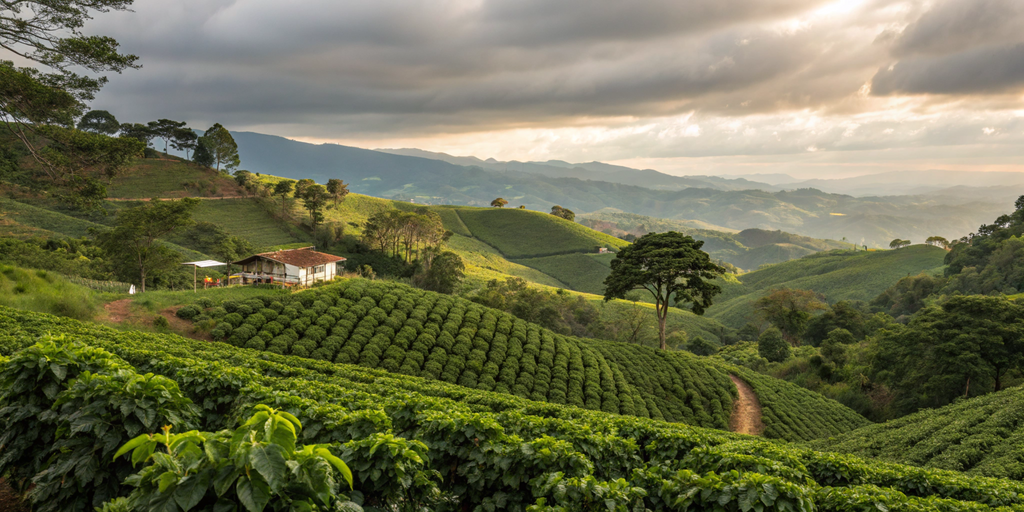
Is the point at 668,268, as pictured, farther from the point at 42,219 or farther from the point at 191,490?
the point at 42,219

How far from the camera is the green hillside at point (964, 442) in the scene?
1329 cm

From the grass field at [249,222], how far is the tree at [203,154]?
17.9 meters

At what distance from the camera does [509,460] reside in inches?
275

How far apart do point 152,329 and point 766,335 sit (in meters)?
56.6

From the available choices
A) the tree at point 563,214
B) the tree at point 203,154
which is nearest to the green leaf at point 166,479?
the tree at point 203,154

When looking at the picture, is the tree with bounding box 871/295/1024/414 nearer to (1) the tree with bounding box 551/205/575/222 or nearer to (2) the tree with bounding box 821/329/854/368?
(2) the tree with bounding box 821/329/854/368

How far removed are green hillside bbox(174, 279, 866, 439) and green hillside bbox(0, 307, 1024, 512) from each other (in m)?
12.6

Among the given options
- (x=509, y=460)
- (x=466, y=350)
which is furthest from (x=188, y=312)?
(x=509, y=460)

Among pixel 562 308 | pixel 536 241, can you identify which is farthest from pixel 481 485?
pixel 536 241

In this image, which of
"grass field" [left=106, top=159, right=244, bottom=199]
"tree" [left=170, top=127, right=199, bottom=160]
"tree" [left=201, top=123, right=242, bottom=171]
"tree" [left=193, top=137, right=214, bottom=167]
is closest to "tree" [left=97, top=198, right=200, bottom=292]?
"grass field" [left=106, top=159, right=244, bottom=199]

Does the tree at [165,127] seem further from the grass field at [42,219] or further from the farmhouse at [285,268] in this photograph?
the farmhouse at [285,268]

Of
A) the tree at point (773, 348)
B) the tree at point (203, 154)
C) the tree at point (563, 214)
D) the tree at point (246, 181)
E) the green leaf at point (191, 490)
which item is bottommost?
the tree at point (773, 348)

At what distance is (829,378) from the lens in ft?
134

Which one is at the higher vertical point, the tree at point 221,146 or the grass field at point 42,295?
the tree at point 221,146
